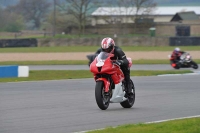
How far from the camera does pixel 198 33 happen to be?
76.2m

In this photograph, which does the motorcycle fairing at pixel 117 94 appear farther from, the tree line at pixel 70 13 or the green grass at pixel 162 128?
the tree line at pixel 70 13

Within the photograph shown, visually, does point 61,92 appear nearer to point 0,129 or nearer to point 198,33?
point 0,129

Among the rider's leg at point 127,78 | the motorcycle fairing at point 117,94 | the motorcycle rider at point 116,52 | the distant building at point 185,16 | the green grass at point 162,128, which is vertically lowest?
the green grass at point 162,128

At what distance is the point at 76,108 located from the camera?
1236cm

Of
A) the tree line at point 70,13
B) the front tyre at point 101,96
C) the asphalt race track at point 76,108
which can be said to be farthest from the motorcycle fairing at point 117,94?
the tree line at point 70,13

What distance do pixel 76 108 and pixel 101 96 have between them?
850 mm

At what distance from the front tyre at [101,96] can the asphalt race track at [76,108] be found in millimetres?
137

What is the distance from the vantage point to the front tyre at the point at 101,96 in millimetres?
11648

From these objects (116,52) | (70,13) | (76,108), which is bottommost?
(76,108)

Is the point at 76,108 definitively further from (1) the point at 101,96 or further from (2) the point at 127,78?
(2) the point at 127,78

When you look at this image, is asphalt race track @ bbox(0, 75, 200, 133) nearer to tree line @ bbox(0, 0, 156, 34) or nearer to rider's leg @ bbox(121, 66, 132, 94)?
rider's leg @ bbox(121, 66, 132, 94)

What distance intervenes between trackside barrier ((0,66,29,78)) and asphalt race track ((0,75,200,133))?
527 cm

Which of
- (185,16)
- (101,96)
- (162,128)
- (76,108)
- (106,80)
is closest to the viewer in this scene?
(162,128)

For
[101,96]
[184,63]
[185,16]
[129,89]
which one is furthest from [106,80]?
[185,16]
